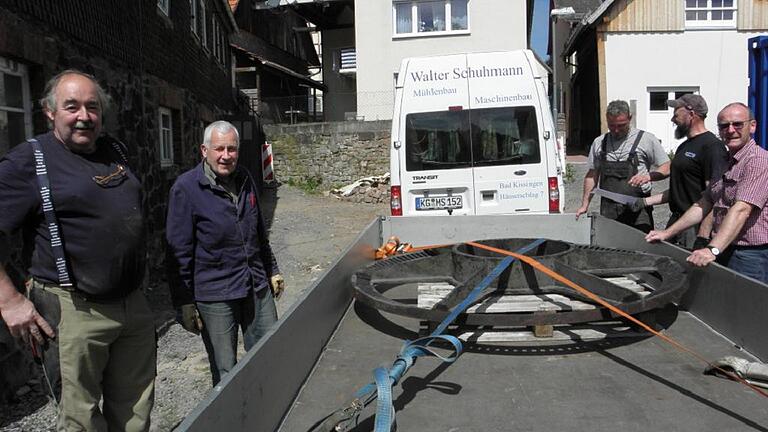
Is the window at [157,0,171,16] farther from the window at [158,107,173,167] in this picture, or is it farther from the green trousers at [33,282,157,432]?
the green trousers at [33,282,157,432]

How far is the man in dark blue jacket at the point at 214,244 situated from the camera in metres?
3.43


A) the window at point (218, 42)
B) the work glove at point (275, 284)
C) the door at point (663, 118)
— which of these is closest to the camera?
the work glove at point (275, 284)

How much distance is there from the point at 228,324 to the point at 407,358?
59.2 inches

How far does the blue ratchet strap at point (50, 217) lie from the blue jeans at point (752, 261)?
353cm

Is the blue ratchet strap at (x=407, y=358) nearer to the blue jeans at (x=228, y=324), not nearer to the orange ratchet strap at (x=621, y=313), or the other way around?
the orange ratchet strap at (x=621, y=313)

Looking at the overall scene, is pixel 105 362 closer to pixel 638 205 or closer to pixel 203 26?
pixel 638 205

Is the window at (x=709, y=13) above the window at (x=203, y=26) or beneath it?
above

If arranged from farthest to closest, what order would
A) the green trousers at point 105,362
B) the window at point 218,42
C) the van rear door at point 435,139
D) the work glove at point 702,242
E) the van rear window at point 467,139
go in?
the window at point 218,42, the van rear door at point 435,139, the van rear window at point 467,139, the work glove at point 702,242, the green trousers at point 105,362

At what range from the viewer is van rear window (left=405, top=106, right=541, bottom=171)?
22.6 feet

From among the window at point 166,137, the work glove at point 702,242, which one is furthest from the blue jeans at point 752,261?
the window at point 166,137

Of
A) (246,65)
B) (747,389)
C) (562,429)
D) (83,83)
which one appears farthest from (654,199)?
(246,65)

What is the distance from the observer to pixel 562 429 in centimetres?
203

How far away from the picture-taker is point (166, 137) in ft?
34.4

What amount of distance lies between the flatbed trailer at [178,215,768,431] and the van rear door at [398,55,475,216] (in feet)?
12.5
